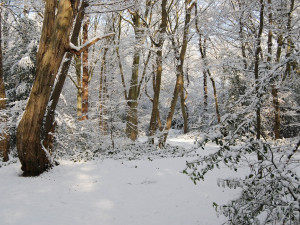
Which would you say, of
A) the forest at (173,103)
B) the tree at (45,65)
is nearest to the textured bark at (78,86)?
the forest at (173,103)

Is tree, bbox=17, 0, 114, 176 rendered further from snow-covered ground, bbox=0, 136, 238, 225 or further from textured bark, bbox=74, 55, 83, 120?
textured bark, bbox=74, 55, 83, 120

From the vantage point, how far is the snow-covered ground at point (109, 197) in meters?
4.05

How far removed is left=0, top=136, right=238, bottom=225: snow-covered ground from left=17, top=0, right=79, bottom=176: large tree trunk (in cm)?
97

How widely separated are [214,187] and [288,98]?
13.3m

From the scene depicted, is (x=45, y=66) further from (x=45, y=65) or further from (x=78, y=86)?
(x=78, y=86)

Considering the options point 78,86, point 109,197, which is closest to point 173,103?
point 78,86

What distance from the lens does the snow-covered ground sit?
13.3 feet

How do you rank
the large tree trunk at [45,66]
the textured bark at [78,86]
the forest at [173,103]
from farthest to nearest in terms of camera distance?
the textured bark at [78,86] → the large tree trunk at [45,66] → the forest at [173,103]

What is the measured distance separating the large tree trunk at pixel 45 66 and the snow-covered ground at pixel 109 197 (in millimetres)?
966

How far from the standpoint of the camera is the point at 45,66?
592 cm

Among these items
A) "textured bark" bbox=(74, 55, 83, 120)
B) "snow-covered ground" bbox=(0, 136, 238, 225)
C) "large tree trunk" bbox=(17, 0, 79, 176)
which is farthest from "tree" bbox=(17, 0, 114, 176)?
"textured bark" bbox=(74, 55, 83, 120)

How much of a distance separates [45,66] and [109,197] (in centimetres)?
344

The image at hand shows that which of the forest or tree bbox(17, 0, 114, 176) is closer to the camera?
the forest

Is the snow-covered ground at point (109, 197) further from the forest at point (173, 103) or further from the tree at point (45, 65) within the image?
the tree at point (45, 65)
